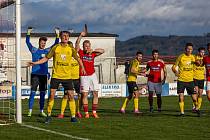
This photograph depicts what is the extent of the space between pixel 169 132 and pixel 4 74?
7.65 metres

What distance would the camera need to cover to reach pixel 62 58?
13938mm

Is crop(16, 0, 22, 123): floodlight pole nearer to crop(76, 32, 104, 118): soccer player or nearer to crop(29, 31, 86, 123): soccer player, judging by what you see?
crop(29, 31, 86, 123): soccer player

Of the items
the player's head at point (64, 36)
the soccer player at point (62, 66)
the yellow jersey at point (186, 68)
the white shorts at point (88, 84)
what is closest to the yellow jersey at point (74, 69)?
the soccer player at point (62, 66)

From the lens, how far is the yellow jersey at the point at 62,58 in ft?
45.6

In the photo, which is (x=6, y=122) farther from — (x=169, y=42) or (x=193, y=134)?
(x=169, y=42)

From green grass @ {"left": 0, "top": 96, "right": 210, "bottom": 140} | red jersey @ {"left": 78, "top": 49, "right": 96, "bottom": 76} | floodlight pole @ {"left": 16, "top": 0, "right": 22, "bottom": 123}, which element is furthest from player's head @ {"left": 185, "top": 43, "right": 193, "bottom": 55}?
floodlight pole @ {"left": 16, "top": 0, "right": 22, "bottom": 123}

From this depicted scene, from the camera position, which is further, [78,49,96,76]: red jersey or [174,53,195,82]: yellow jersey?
[174,53,195,82]: yellow jersey

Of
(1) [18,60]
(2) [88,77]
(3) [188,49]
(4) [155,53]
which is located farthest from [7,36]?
(4) [155,53]

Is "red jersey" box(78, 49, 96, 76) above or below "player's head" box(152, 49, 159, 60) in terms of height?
below

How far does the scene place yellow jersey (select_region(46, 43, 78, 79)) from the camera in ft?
45.6

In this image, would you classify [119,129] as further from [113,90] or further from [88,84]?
[113,90]

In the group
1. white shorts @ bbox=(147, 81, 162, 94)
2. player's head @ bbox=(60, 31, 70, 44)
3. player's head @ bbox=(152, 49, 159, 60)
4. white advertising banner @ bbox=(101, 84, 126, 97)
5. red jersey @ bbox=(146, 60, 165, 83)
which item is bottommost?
white advertising banner @ bbox=(101, 84, 126, 97)

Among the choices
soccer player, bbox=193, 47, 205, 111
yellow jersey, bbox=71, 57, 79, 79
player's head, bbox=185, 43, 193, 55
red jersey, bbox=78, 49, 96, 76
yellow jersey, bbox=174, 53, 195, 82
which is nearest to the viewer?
yellow jersey, bbox=71, 57, 79, 79

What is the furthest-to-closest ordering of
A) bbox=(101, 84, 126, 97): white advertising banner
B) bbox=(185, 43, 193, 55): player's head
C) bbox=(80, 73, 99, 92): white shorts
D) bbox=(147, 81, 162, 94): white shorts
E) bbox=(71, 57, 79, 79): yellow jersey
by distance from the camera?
bbox=(101, 84, 126, 97): white advertising banner < bbox=(147, 81, 162, 94): white shorts < bbox=(185, 43, 193, 55): player's head < bbox=(80, 73, 99, 92): white shorts < bbox=(71, 57, 79, 79): yellow jersey
